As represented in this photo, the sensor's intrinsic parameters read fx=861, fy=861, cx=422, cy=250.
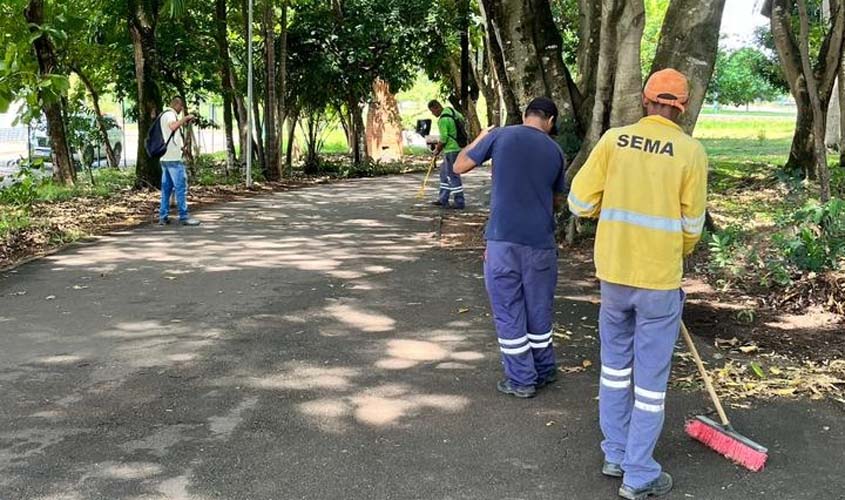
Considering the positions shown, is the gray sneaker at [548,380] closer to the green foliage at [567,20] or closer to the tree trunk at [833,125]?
the green foliage at [567,20]

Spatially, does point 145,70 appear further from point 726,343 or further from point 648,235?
point 648,235

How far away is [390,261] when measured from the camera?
9789 millimetres

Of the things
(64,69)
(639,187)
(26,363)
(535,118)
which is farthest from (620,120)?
(64,69)

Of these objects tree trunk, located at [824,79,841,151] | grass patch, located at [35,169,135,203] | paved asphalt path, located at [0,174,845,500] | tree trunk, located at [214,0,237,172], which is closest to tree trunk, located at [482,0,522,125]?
paved asphalt path, located at [0,174,845,500]

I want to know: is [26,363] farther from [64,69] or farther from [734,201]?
[64,69]

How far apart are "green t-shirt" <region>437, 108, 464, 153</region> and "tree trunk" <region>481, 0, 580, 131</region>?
115 inches

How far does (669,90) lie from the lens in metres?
4.07

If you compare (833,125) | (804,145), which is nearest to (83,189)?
(804,145)

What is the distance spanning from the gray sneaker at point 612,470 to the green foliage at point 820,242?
418cm

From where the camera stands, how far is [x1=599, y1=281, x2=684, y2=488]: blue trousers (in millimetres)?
4027

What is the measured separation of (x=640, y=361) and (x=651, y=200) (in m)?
0.76

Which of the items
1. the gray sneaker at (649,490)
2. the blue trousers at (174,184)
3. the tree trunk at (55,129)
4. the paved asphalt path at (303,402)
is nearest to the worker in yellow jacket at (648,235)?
the gray sneaker at (649,490)

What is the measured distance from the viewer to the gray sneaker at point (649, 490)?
156 inches

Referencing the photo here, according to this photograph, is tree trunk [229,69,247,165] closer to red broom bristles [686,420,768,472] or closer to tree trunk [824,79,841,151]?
tree trunk [824,79,841,151]
